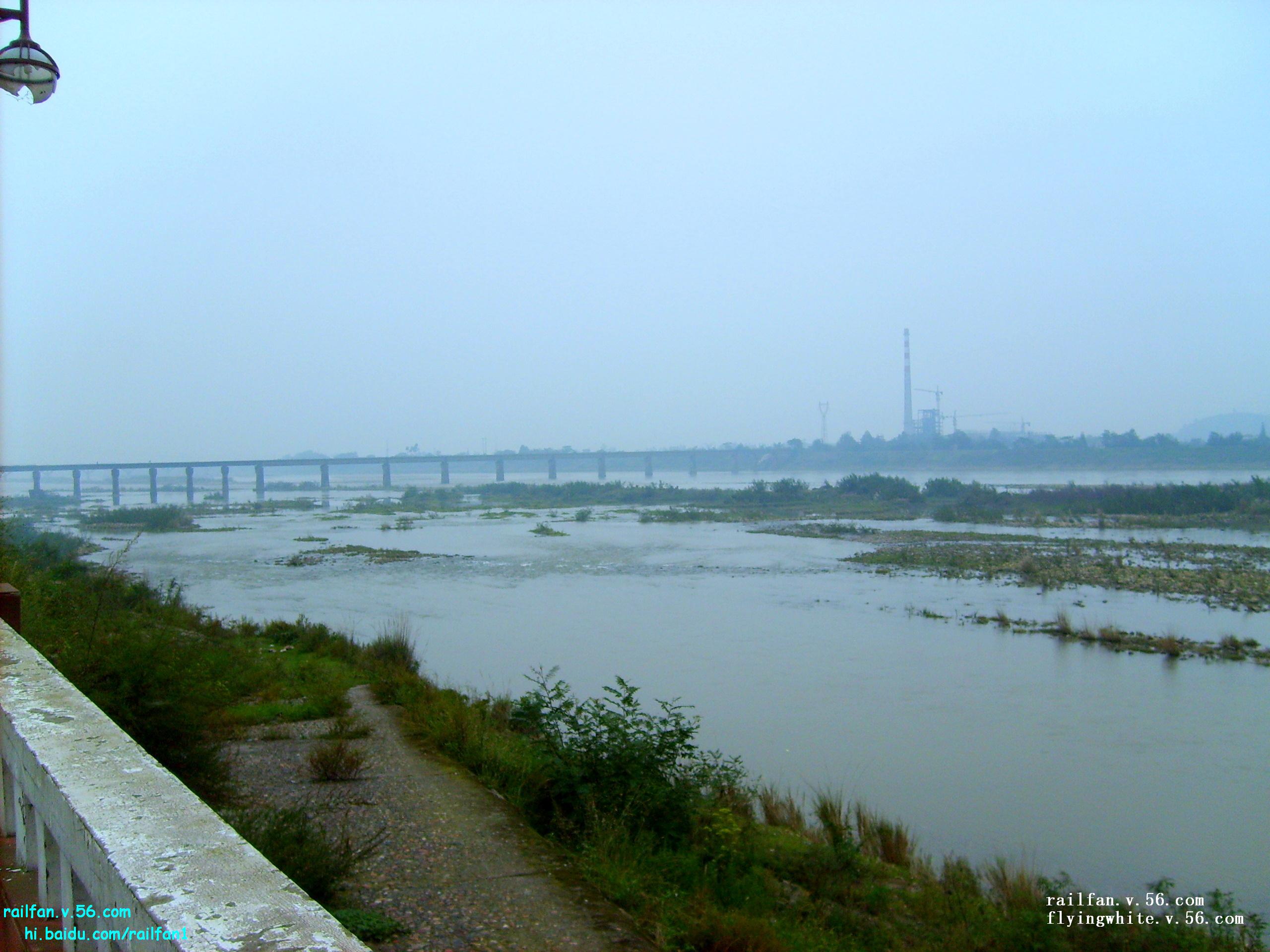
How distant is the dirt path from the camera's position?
4480mm

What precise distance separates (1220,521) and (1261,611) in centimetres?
2369

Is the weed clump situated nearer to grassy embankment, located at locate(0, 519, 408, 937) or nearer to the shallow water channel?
grassy embankment, located at locate(0, 519, 408, 937)

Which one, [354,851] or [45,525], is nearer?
[354,851]

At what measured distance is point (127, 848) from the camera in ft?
4.77

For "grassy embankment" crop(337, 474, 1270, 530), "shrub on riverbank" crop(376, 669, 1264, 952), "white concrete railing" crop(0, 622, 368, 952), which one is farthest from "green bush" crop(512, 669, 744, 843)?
"grassy embankment" crop(337, 474, 1270, 530)

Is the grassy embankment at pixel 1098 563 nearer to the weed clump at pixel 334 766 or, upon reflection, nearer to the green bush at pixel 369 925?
the weed clump at pixel 334 766

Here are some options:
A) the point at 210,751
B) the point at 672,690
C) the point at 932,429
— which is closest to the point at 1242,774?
the point at 672,690

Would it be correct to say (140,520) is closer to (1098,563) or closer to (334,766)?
Answer: (1098,563)

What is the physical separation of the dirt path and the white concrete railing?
2601 mm

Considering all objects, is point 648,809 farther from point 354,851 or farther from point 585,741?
point 354,851

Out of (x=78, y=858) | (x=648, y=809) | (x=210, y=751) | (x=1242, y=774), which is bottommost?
(x=1242, y=774)

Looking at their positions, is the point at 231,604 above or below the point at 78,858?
below

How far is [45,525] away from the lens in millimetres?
41938

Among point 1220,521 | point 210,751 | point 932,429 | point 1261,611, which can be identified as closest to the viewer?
point 210,751
